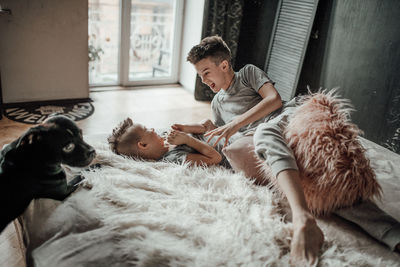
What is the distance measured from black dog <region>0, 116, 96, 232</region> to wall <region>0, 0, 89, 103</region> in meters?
2.20

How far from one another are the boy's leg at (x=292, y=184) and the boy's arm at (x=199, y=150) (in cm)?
28

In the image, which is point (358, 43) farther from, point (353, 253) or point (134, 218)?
point (134, 218)

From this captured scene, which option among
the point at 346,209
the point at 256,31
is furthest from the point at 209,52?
the point at 256,31

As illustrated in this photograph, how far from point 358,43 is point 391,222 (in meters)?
1.91

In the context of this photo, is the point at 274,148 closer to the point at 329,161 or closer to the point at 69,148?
the point at 329,161

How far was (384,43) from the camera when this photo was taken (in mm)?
2254

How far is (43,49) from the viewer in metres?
2.71

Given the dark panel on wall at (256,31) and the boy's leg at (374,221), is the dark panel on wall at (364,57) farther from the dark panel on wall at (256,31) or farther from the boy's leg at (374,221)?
the boy's leg at (374,221)

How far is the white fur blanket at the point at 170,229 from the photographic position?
2.49 ft

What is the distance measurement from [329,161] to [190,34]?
2.84 m

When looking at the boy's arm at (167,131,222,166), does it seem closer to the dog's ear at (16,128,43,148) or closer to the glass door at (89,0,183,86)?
the dog's ear at (16,128,43,148)

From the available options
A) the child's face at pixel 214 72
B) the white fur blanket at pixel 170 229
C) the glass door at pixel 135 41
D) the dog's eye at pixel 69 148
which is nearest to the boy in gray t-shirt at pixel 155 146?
the white fur blanket at pixel 170 229

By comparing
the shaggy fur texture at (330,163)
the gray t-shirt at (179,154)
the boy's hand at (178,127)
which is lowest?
the gray t-shirt at (179,154)

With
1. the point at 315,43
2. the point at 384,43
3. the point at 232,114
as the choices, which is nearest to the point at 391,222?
the point at 232,114
